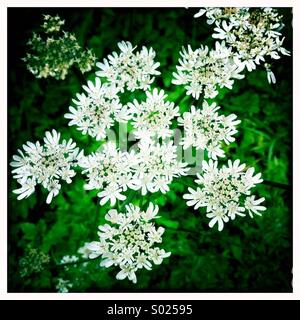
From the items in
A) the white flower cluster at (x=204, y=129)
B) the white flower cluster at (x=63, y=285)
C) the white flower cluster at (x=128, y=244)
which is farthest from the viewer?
the white flower cluster at (x=63, y=285)

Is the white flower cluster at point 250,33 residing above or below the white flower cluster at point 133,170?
above

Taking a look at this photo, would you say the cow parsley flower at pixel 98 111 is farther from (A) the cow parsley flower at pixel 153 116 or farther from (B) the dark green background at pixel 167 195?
(B) the dark green background at pixel 167 195

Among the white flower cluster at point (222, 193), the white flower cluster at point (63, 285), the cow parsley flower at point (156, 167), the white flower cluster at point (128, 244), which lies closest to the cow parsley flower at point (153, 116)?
the cow parsley flower at point (156, 167)

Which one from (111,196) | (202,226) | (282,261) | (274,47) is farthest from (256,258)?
(274,47)

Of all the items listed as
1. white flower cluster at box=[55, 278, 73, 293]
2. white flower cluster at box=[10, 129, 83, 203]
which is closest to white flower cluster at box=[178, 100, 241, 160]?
white flower cluster at box=[10, 129, 83, 203]

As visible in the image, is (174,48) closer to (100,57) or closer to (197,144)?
(100,57)

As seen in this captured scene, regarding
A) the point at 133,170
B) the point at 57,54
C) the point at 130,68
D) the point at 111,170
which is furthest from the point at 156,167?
the point at 57,54

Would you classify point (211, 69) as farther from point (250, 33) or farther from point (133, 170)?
point (133, 170)

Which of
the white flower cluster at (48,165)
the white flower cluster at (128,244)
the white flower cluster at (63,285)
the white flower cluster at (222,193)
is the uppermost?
the white flower cluster at (48,165)
